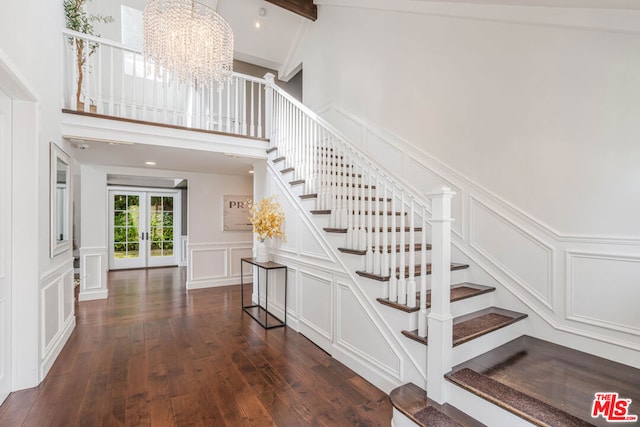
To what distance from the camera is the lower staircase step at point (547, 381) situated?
1525 millimetres

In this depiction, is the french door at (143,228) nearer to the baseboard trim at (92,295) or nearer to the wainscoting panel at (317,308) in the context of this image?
the baseboard trim at (92,295)

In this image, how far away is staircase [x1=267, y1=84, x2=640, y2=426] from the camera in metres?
1.67

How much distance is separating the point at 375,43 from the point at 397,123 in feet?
4.42

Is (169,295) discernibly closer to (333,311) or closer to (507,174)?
(333,311)

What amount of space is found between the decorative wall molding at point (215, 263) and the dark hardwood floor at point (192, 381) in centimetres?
170

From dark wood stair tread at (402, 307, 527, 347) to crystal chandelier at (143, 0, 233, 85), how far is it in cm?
312

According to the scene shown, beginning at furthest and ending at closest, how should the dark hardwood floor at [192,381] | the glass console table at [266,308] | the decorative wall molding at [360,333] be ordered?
the glass console table at [266,308] → the decorative wall molding at [360,333] → the dark hardwood floor at [192,381]

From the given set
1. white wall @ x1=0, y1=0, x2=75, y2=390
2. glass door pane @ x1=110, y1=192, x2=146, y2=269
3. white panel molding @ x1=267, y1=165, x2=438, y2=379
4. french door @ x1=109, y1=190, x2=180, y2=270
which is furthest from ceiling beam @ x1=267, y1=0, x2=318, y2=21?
glass door pane @ x1=110, y1=192, x2=146, y2=269

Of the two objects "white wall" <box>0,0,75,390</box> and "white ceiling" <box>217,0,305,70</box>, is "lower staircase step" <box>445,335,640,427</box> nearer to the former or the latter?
"white wall" <box>0,0,75,390</box>

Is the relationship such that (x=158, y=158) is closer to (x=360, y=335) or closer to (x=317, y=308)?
(x=317, y=308)

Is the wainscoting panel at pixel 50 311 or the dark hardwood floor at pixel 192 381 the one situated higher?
the wainscoting panel at pixel 50 311

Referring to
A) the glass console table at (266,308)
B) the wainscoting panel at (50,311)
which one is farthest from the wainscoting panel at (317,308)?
the wainscoting panel at (50,311)

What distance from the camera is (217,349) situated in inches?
121

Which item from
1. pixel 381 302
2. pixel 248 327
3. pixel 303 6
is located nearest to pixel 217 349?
pixel 248 327
